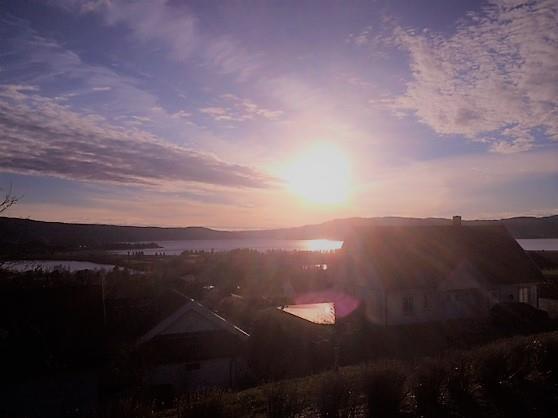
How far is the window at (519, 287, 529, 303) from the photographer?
31.7 metres

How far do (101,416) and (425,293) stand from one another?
21.9 meters

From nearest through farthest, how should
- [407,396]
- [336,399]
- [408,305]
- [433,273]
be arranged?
[336,399] < [407,396] < [408,305] < [433,273]

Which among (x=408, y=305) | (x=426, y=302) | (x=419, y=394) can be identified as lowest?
(x=408, y=305)

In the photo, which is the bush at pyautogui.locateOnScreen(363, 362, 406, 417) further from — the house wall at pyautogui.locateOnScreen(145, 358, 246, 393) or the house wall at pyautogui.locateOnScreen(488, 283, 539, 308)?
the house wall at pyautogui.locateOnScreen(488, 283, 539, 308)

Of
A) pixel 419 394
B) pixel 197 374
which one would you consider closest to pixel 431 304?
pixel 197 374

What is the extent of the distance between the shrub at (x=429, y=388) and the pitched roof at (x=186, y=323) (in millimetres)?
10842

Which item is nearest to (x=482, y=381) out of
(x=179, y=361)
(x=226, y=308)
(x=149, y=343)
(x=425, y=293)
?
(x=179, y=361)

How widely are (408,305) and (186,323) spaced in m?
13.2

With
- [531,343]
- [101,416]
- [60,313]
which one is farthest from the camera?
[60,313]

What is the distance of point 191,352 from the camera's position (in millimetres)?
19281

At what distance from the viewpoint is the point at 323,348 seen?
2248cm

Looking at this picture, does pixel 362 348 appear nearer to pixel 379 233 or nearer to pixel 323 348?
pixel 323 348

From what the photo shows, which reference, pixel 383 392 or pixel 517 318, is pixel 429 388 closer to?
pixel 383 392

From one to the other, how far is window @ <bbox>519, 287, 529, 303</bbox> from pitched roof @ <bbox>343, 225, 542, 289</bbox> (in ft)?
2.28
